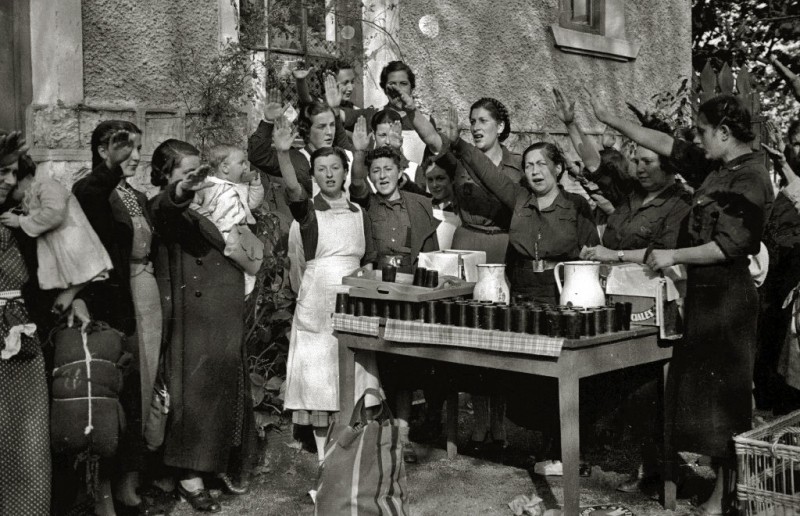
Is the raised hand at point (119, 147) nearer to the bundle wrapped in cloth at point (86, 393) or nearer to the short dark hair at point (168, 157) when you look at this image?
the short dark hair at point (168, 157)

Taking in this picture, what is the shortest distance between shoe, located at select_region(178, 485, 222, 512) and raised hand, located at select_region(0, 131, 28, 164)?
1.88 meters

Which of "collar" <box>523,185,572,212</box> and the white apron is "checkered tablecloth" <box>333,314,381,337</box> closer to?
the white apron

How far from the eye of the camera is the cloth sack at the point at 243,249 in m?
4.37

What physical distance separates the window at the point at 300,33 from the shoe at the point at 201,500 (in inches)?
128

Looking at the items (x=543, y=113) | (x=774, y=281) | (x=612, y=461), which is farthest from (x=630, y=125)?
(x=543, y=113)

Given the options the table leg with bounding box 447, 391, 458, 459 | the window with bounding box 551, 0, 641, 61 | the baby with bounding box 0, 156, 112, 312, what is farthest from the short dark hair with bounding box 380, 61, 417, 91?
the window with bounding box 551, 0, 641, 61

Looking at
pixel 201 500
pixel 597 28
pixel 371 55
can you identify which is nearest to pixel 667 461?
pixel 201 500

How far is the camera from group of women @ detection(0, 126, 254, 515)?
149 inches

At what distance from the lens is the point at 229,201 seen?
14.6ft

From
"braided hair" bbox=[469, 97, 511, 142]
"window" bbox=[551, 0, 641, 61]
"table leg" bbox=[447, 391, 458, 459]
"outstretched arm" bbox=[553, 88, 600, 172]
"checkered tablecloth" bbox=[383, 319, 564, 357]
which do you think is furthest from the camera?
"window" bbox=[551, 0, 641, 61]

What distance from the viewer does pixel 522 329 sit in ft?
12.6

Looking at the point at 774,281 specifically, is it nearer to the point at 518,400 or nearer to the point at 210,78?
the point at 518,400

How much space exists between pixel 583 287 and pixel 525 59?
16.3 feet

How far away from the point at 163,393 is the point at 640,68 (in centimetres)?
737
